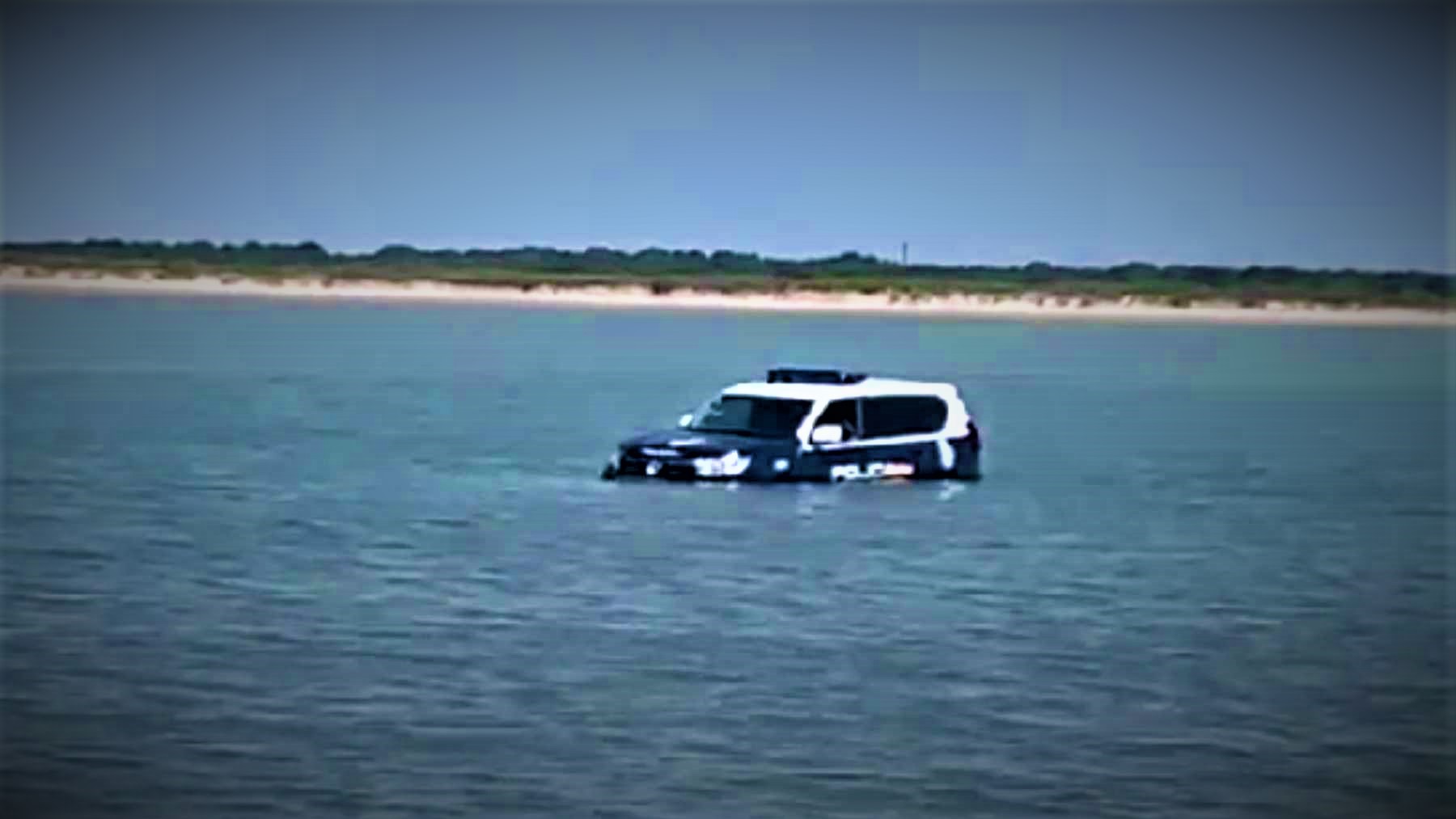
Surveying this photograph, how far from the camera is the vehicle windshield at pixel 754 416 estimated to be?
34.6 metres

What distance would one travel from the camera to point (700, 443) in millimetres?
34000

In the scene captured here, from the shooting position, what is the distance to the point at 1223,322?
12012cm

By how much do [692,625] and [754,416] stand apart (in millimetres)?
12004

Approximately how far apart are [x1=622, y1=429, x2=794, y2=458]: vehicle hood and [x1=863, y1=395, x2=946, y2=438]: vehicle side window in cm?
116

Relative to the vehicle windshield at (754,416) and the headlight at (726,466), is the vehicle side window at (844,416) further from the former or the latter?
the headlight at (726,466)

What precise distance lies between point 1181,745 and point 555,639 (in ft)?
16.3

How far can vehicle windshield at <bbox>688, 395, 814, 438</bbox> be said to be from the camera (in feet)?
113

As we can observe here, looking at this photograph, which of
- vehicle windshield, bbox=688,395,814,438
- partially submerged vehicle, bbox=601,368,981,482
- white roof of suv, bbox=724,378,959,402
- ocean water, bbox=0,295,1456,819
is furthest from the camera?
vehicle windshield, bbox=688,395,814,438

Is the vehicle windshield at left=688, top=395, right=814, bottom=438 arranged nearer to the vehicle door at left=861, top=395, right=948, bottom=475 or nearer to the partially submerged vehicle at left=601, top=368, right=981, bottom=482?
the partially submerged vehicle at left=601, top=368, right=981, bottom=482

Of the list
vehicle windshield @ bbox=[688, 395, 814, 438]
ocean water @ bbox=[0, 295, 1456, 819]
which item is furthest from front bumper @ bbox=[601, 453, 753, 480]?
vehicle windshield @ bbox=[688, 395, 814, 438]

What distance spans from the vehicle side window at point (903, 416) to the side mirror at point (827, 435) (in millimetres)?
369

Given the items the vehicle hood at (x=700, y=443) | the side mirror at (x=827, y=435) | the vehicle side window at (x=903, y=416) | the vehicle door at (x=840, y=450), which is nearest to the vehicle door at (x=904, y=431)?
the vehicle side window at (x=903, y=416)

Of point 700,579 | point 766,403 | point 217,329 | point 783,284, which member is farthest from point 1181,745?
point 783,284

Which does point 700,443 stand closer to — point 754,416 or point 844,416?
point 754,416
